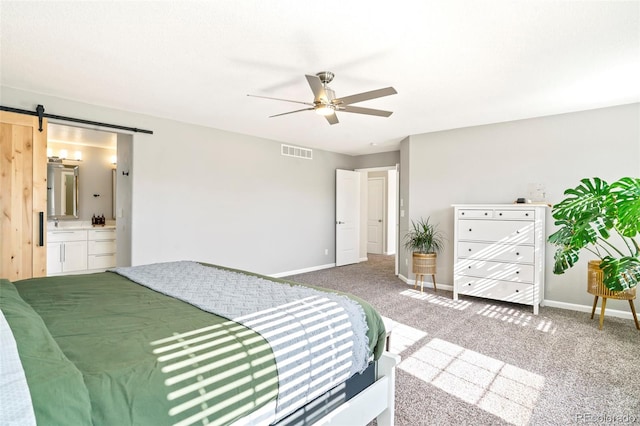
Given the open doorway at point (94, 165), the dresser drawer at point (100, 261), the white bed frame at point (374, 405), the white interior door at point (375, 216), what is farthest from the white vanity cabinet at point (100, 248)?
the white interior door at point (375, 216)

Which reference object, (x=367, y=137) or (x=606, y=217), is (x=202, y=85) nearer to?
(x=367, y=137)

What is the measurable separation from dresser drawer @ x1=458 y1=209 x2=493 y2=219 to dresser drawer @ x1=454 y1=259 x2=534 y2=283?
574 millimetres

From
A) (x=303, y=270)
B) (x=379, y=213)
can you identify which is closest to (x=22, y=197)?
(x=303, y=270)

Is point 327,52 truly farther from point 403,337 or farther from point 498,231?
point 498,231

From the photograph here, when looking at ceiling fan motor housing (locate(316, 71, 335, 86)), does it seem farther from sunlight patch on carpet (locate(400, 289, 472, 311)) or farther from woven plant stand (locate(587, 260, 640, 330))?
woven plant stand (locate(587, 260, 640, 330))

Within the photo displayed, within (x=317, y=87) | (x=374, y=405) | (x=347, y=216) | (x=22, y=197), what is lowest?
(x=374, y=405)

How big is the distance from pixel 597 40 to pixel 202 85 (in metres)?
3.24

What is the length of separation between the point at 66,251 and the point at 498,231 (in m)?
6.12

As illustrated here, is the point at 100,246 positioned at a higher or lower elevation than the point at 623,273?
lower

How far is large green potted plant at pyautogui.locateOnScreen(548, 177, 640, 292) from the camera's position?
2.51 m

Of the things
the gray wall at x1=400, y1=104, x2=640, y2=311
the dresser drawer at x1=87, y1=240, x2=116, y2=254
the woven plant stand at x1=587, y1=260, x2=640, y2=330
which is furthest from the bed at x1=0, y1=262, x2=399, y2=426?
the gray wall at x1=400, y1=104, x2=640, y2=311

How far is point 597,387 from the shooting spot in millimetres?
2283

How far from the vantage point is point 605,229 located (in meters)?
3.24

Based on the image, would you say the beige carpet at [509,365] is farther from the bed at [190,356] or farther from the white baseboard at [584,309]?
the bed at [190,356]
